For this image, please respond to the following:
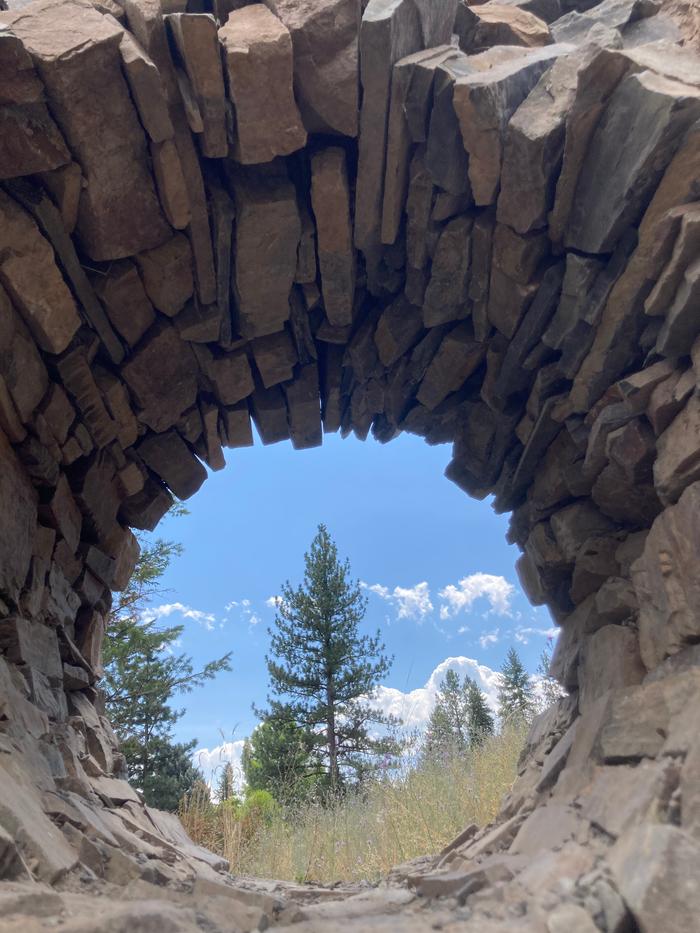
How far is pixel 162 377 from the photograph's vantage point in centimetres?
351

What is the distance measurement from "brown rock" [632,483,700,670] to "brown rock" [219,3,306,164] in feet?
7.02

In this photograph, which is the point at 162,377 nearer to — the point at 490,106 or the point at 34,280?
the point at 34,280

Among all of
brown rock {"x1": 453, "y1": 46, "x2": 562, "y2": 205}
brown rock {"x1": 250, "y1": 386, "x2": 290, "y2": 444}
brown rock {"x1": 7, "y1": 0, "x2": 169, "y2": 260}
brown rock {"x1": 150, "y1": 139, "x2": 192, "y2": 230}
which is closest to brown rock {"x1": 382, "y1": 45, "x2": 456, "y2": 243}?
brown rock {"x1": 453, "y1": 46, "x2": 562, "y2": 205}

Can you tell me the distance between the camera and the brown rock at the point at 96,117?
2.49 m

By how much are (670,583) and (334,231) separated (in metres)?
2.13

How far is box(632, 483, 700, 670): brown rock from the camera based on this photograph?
2193mm

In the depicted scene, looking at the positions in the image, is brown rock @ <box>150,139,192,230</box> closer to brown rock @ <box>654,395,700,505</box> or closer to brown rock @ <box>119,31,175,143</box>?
brown rock @ <box>119,31,175,143</box>

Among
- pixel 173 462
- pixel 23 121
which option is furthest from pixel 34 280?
pixel 173 462

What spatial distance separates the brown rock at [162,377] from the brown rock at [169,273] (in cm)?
16

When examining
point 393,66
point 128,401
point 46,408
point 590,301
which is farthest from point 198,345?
point 590,301

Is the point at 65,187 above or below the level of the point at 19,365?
above

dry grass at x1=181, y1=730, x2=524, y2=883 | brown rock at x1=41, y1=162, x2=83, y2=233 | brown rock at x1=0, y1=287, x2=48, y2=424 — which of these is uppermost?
brown rock at x1=41, y1=162, x2=83, y2=233

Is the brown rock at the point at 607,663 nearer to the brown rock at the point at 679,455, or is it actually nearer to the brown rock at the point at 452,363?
the brown rock at the point at 679,455

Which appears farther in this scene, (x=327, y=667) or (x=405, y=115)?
(x=327, y=667)
